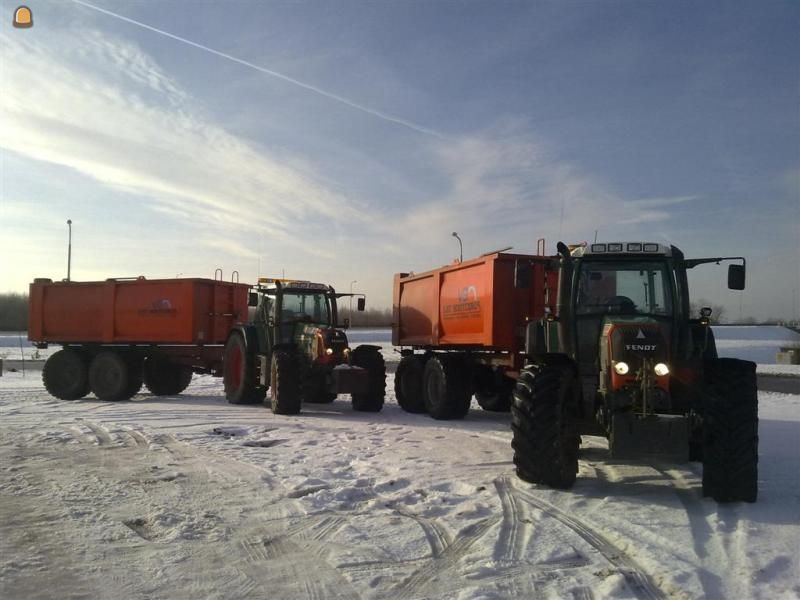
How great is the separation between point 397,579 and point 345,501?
2033mm

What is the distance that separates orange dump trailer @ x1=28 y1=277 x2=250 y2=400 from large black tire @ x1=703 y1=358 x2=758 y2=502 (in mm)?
11803

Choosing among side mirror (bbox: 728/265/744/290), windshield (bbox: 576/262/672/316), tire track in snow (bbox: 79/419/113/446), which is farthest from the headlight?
tire track in snow (bbox: 79/419/113/446)

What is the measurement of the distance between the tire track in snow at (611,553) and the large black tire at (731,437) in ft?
5.13

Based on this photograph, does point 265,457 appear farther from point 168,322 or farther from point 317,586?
point 168,322

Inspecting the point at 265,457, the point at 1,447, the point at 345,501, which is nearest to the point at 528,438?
the point at 345,501

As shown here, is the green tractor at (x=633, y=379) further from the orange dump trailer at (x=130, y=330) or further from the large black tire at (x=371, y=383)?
the orange dump trailer at (x=130, y=330)

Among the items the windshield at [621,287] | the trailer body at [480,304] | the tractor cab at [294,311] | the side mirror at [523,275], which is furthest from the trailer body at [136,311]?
the windshield at [621,287]

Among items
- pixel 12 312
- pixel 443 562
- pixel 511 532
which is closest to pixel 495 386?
pixel 511 532

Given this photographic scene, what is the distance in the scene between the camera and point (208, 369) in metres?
16.1

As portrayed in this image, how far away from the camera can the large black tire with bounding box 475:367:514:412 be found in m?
13.0

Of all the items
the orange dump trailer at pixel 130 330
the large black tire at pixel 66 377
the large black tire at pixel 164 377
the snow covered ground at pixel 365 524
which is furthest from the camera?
the large black tire at pixel 164 377

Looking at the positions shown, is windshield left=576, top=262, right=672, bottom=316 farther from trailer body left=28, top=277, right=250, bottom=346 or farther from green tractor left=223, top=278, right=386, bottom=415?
trailer body left=28, top=277, right=250, bottom=346

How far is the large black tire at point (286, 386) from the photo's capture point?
12852mm

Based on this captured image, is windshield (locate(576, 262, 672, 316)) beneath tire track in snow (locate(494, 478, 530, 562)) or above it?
above
